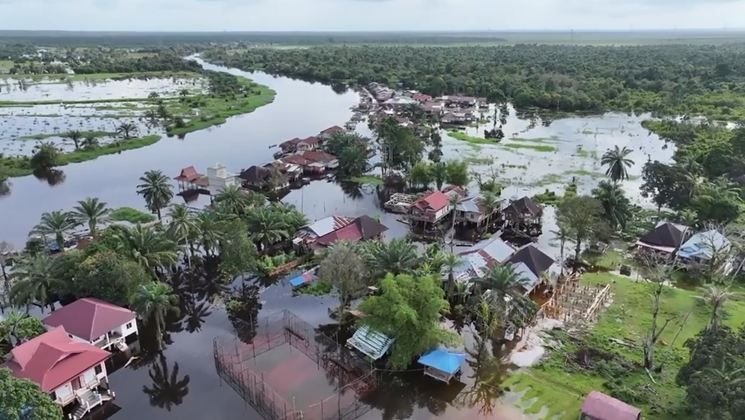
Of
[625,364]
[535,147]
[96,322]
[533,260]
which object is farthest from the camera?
[535,147]

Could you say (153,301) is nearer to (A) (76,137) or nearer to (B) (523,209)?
(B) (523,209)

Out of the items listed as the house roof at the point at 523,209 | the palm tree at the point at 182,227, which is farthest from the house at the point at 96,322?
the house roof at the point at 523,209

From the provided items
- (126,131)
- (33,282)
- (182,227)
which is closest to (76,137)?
(126,131)

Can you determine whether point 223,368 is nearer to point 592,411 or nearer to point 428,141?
point 592,411

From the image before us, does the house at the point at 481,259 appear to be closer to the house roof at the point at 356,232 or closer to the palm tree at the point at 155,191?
the house roof at the point at 356,232

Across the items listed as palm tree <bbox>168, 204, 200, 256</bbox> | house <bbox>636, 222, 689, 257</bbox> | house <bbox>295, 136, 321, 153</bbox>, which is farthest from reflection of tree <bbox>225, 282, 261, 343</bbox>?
house <bbox>295, 136, 321, 153</bbox>

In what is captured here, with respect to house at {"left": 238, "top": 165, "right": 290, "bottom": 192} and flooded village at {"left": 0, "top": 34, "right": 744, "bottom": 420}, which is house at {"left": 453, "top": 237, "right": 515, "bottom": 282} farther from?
house at {"left": 238, "top": 165, "right": 290, "bottom": 192}
